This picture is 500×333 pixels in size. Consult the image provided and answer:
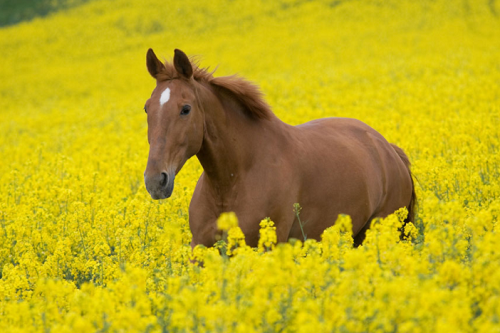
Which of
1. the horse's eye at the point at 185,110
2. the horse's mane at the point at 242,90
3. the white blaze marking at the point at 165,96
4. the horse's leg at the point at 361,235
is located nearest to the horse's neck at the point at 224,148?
the horse's mane at the point at 242,90

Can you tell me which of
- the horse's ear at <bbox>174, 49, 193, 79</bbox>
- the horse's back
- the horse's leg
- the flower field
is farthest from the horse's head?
the horse's leg

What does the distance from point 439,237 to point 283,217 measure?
181 centimetres

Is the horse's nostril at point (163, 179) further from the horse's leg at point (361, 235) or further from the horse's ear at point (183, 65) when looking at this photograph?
the horse's leg at point (361, 235)

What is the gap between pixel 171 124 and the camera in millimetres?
4336

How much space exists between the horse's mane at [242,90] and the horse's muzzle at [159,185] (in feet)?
3.33

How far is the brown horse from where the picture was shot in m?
4.37

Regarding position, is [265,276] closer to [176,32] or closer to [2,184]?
[2,184]

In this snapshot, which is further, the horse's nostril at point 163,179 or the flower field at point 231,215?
the horse's nostril at point 163,179

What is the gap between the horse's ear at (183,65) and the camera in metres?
4.46

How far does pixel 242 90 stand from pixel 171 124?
81cm

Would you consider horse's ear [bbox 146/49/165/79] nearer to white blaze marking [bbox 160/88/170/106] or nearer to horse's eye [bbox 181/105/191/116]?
white blaze marking [bbox 160/88/170/106]

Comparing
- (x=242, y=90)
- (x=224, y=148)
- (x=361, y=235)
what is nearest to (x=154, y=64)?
(x=242, y=90)

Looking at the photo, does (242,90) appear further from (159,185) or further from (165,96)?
(159,185)

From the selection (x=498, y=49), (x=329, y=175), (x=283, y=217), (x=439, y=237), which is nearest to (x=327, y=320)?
(x=439, y=237)
